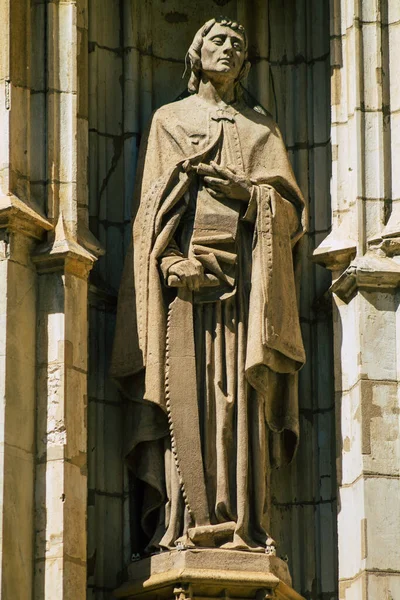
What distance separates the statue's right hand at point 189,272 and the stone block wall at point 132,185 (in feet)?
2.09

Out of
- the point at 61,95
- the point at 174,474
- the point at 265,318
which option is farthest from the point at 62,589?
the point at 61,95

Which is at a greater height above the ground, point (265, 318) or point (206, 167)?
point (206, 167)

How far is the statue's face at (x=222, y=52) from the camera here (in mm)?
15203

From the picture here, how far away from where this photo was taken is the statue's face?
15203 millimetres

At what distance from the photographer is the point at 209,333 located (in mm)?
14688

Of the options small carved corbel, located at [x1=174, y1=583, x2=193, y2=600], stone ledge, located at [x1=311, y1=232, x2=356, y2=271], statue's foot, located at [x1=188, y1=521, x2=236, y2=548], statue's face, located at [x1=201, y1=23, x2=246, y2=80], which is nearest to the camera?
small carved corbel, located at [x1=174, y1=583, x2=193, y2=600]

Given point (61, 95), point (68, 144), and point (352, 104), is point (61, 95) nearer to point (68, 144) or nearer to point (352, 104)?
point (68, 144)

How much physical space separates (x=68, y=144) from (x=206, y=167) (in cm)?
82

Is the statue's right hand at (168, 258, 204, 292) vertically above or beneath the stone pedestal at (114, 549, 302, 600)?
above

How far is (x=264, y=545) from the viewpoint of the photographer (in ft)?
47.3

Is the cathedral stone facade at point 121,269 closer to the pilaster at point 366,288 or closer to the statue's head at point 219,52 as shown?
the pilaster at point 366,288

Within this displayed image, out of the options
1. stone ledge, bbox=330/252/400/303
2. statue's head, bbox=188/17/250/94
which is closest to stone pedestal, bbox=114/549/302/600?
stone ledge, bbox=330/252/400/303

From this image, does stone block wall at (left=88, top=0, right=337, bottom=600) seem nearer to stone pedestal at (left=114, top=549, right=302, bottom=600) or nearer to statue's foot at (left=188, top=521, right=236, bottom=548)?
stone pedestal at (left=114, top=549, right=302, bottom=600)

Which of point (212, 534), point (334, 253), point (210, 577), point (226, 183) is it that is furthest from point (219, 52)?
point (210, 577)
